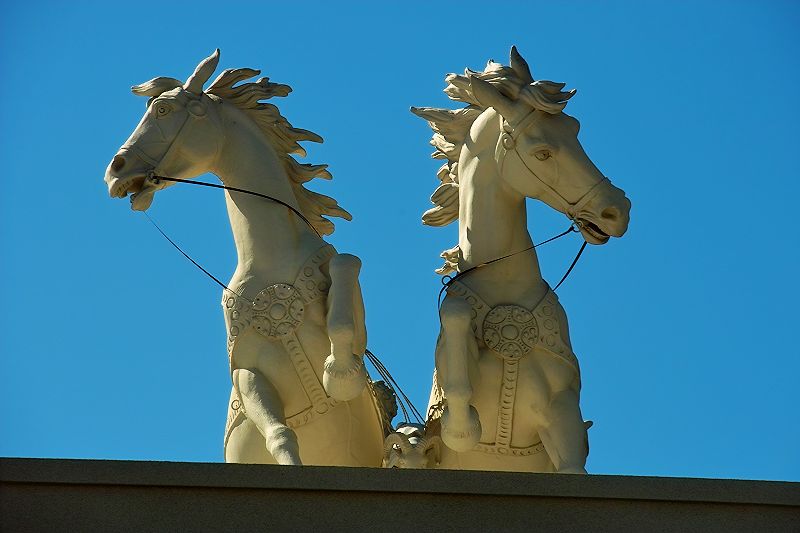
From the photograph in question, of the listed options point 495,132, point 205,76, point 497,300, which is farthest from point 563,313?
point 205,76

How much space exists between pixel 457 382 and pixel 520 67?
1563 mm

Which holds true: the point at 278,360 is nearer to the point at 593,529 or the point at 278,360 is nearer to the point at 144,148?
the point at 144,148

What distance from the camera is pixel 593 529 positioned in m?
6.58

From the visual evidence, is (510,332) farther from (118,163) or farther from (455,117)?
(118,163)

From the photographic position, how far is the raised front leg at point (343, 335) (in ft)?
24.2

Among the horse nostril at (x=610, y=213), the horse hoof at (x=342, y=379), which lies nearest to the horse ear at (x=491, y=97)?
the horse nostril at (x=610, y=213)

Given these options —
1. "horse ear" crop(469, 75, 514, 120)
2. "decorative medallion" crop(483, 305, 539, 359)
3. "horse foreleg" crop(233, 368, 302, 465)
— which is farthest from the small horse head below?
"horse foreleg" crop(233, 368, 302, 465)

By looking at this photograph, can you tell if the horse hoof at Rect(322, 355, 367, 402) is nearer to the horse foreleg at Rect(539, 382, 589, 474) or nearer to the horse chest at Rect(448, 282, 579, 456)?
the horse chest at Rect(448, 282, 579, 456)

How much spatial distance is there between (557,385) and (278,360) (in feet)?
4.01

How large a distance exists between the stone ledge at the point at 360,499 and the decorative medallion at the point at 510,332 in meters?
1.16

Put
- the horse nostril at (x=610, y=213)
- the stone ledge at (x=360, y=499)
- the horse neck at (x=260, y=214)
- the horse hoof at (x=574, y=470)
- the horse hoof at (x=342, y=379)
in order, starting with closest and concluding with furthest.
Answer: the stone ledge at (x=360, y=499)
the horse hoof at (x=342, y=379)
the horse hoof at (x=574, y=470)
the horse nostril at (x=610, y=213)
the horse neck at (x=260, y=214)

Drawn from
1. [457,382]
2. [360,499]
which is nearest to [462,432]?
[457,382]

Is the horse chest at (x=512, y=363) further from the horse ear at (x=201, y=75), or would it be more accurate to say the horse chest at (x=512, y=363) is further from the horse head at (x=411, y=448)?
the horse ear at (x=201, y=75)

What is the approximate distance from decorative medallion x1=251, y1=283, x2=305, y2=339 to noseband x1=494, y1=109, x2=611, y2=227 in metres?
1.09
